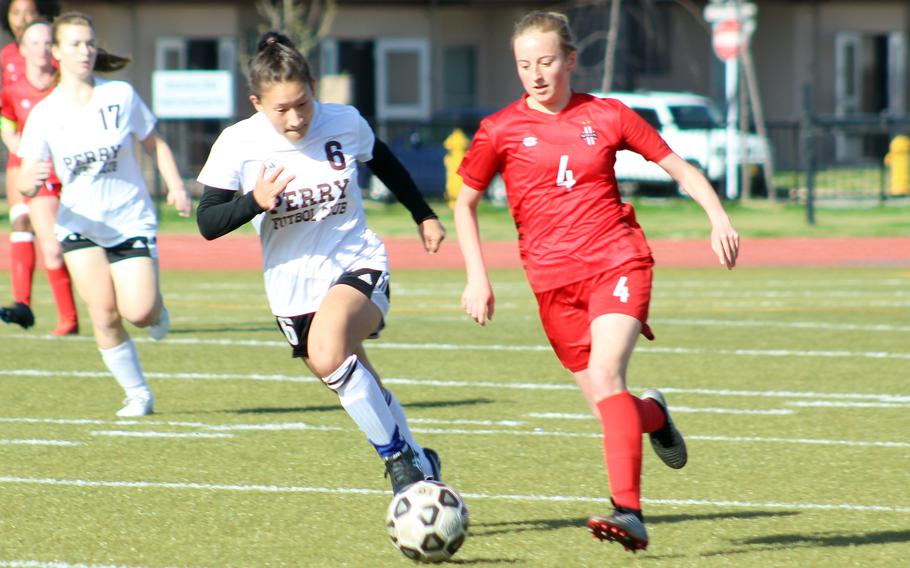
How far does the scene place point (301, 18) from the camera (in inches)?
1406

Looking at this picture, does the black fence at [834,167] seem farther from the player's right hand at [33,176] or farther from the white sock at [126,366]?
the player's right hand at [33,176]

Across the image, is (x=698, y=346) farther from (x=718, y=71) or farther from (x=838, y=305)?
(x=718, y=71)

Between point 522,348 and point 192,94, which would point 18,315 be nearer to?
point 522,348

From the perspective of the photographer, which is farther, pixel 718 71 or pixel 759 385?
pixel 718 71

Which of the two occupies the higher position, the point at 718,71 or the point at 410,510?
the point at 718,71

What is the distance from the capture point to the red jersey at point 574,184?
229 inches

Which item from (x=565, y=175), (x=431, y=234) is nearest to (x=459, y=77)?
(x=431, y=234)

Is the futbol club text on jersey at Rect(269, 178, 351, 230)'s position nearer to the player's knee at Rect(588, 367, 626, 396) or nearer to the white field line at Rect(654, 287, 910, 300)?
the player's knee at Rect(588, 367, 626, 396)

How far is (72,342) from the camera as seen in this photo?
1177 cm

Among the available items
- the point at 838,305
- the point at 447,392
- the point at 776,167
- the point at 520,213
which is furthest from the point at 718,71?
the point at 520,213

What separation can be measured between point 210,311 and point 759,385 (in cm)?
593

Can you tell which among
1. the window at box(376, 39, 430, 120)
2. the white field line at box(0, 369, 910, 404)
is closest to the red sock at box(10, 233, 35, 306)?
the white field line at box(0, 369, 910, 404)

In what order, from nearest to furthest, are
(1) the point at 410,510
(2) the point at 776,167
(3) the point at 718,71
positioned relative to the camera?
(1) the point at 410,510 → (2) the point at 776,167 → (3) the point at 718,71

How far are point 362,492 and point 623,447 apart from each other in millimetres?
1634
